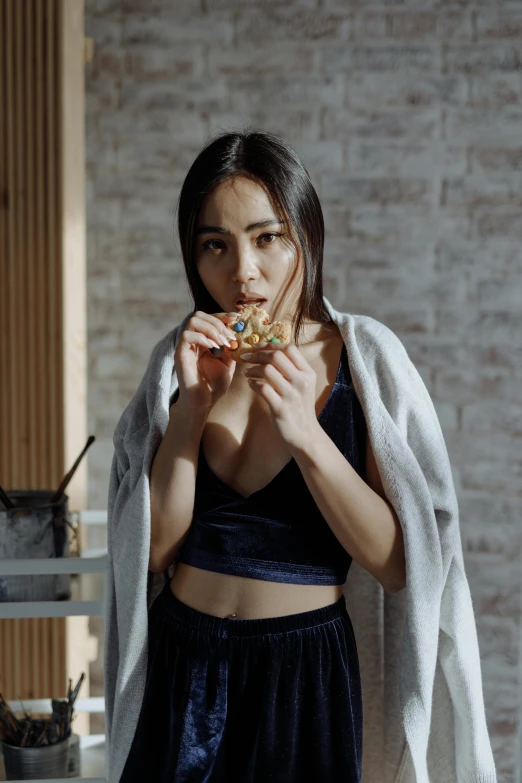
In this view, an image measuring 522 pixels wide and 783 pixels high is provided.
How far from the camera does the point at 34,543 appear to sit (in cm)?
143

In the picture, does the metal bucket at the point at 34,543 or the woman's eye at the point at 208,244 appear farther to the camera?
the metal bucket at the point at 34,543

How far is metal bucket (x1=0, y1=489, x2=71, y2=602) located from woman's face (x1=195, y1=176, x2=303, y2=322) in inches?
21.6

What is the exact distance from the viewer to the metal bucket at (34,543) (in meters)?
1.42

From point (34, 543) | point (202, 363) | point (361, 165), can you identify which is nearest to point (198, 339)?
point (202, 363)

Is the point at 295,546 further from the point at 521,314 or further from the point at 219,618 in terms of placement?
the point at 521,314

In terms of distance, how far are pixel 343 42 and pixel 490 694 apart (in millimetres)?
1661

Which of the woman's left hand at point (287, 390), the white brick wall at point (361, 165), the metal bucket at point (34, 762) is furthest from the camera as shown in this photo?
the white brick wall at point (361, 165)

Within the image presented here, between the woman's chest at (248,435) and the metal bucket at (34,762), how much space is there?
642 mm

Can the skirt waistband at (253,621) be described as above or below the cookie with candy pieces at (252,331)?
below

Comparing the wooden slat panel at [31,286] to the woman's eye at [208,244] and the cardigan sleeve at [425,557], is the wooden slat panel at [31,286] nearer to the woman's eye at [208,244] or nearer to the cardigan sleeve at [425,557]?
the woman's eye at [208,244]

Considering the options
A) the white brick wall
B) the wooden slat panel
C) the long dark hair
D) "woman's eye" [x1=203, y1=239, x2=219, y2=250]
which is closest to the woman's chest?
the long dark hair

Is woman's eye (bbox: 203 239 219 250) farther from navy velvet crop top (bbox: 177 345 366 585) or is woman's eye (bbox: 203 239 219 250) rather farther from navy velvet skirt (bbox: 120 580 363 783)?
navy velvet skirt (bbox: 120 580 363 783)

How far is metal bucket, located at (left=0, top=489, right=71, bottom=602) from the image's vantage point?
1421 mm

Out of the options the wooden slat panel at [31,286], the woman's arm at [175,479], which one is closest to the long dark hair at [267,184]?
the woman's arm at [175,479]
